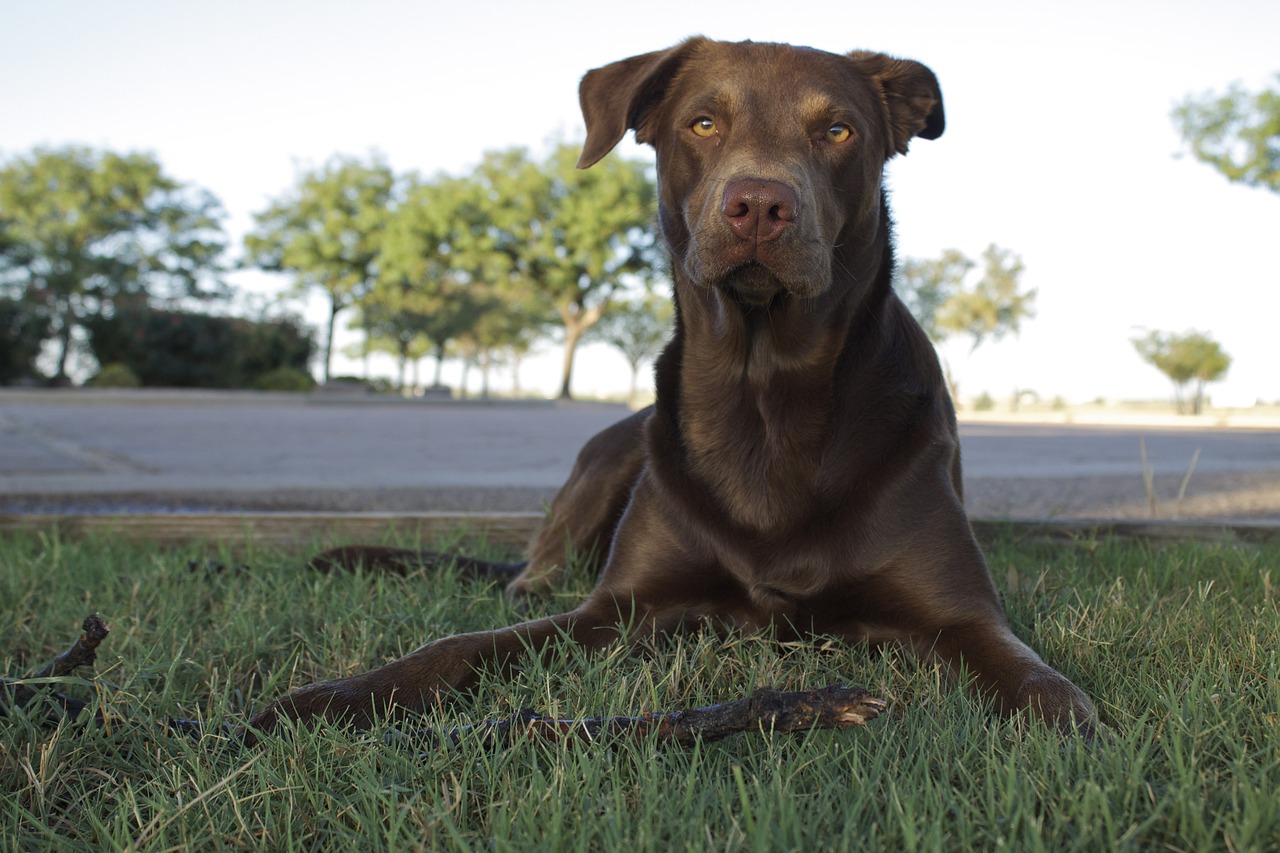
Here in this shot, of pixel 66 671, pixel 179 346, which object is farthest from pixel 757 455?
pixel 179 346

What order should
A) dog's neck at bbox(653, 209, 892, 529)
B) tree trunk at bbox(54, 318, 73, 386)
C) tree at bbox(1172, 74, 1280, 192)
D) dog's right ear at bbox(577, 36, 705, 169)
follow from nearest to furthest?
1. dog's neck at bbox(653, 209, 892, 529)
2. dog's right ear at bbox(577, 36, 705, 169)
3. tree at bbox(1172, 74, 1280, 192)
4. tree trunk at bbox(54, 318, 73, 386)

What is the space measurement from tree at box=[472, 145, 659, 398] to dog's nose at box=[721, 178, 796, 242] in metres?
37.7

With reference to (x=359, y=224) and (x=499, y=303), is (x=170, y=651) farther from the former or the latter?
(x=499, y=303)

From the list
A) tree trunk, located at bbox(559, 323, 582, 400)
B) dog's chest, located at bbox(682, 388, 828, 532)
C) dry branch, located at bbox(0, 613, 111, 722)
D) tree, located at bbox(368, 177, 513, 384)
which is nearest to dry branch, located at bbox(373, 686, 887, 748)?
dry branch, located at bbox(0, 613, 111, 722)

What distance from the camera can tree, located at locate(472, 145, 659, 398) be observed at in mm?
40625

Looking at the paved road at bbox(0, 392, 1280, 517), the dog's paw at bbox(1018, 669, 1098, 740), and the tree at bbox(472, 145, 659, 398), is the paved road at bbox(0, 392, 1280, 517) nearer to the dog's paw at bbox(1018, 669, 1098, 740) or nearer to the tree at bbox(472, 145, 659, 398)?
the dog's paw at bbox(1018, 669, 1098, 740)

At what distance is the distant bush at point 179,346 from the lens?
85.2 feet

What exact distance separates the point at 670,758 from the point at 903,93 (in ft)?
7.15

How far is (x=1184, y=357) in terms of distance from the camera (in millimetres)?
47344

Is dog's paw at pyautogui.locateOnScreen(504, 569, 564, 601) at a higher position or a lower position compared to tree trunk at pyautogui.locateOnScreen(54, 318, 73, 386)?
lower

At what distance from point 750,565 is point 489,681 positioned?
72cm

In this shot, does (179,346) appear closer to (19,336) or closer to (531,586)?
(19,336)

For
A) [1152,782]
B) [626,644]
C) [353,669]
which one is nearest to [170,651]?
[353,669]

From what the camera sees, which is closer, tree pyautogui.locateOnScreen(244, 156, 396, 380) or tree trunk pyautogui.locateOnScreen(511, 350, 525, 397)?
tree pyautogui.locateOnScreen(244, 156, 396, 380)
